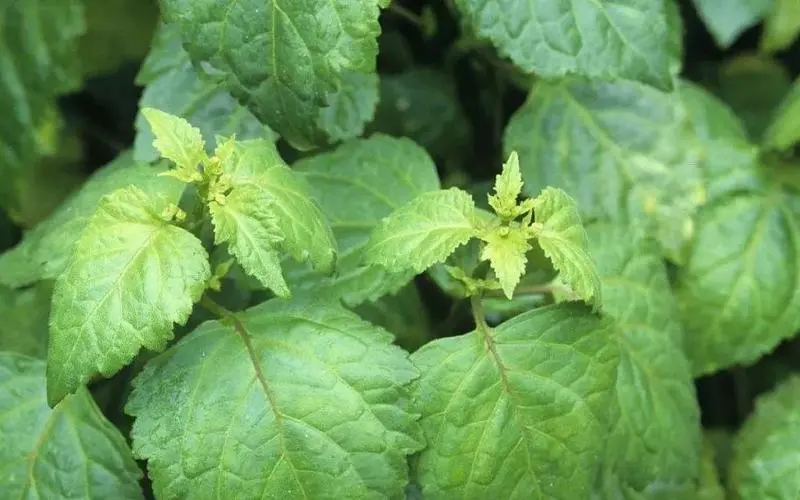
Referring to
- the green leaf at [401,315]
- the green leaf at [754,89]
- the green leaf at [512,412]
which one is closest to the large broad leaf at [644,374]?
the green leaf at [512,412]

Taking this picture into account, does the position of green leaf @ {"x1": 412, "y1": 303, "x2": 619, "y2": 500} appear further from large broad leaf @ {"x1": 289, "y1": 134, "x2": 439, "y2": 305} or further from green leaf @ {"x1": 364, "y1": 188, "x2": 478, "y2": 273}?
large broad leaf @ {"x1": 289, "y1": 134, "x2": 439, "y2": 305}

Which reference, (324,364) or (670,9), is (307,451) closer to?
(324,364)

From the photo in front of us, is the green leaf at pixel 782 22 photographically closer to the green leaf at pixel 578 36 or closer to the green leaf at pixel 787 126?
the green leaf at pixel 787 126

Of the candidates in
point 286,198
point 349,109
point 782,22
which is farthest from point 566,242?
point 782,22

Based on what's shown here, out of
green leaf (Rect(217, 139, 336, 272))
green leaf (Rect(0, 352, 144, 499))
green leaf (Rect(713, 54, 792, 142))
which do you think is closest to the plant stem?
green leaf (Rect(217, 139, 336, 272))

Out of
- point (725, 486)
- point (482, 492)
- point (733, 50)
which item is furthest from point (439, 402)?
point (733, 50)
